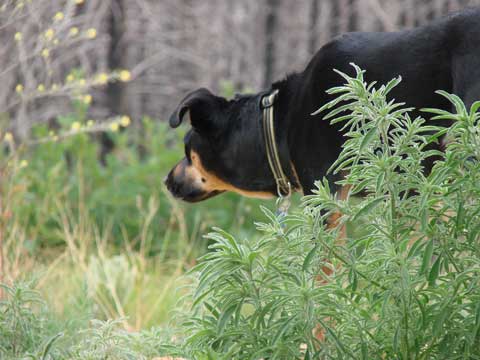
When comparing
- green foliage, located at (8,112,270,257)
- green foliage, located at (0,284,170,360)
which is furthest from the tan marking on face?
green foliage, located at (0,284,170,360)

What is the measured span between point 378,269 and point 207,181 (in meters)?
2.85

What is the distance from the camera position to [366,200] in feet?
6.66

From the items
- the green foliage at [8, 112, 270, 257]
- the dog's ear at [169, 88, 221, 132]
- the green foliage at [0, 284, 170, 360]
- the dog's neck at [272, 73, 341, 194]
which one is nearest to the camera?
the green foliage at [0, 284, 170, 360]

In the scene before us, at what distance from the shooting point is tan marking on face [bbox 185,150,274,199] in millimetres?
4621

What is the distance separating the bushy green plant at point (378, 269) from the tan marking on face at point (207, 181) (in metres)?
2.53

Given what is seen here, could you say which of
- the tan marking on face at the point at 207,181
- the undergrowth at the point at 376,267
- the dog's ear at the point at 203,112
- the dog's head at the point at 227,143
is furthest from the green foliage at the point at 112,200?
the undergrowth at the point at 376,267

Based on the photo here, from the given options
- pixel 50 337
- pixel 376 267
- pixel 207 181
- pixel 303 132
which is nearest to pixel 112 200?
pixel 207 181

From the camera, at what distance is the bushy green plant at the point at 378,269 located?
1.86 m

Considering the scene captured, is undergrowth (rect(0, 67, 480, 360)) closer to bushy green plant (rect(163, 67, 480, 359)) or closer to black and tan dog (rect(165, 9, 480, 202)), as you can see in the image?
bushy green plant (rect(163, 67, 480, 359))

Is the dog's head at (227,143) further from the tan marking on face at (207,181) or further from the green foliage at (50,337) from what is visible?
the green foliage at (50,337)

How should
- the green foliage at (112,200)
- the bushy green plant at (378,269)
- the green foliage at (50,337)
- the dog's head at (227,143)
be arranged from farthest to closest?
the green foliage at (112,200)
the dog's head at (227,143)
the green foliage at (50,337)
the bushy green plant at (378,269)

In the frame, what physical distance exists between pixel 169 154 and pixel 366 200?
5.25m

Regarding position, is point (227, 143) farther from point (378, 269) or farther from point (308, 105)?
point (378, 269)

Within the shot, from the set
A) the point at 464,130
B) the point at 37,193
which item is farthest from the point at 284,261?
the point at 37,193
